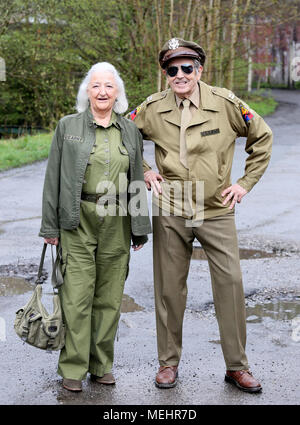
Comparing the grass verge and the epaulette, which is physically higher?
the epaulette

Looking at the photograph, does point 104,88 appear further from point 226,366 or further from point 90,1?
point 90,1

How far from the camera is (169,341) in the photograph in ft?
15.2

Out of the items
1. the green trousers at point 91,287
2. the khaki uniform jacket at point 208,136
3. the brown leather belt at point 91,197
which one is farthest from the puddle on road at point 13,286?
the khaki uniform jacket at point 208,136

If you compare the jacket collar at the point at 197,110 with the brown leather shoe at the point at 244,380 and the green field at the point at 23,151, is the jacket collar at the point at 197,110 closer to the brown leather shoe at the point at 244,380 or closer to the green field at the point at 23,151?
the brown leather shoe at the point at 244,380

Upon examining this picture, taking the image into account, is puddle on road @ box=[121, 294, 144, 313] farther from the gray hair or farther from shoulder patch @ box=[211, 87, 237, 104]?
shoulder patch @ box=[211, 87, 237, 104]

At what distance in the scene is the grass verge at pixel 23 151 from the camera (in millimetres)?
15751

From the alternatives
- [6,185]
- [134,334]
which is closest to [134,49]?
[6,185]

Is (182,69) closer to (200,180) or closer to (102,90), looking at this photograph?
(102,90)

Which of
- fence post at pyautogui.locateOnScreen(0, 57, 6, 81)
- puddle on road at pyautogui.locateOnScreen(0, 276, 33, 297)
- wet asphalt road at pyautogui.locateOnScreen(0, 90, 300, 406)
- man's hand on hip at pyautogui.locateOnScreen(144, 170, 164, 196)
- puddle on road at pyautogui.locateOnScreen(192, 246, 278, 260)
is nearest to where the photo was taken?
wet asphalt road at pyautogui.locateOnScreen(0, 90, 300, 406)

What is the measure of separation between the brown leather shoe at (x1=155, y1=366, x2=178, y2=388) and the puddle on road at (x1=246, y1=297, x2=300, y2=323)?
1.40m

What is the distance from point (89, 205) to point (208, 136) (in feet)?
2.60

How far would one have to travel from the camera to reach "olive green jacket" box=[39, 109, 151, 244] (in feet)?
14.1

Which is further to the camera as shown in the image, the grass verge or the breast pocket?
the grass verge

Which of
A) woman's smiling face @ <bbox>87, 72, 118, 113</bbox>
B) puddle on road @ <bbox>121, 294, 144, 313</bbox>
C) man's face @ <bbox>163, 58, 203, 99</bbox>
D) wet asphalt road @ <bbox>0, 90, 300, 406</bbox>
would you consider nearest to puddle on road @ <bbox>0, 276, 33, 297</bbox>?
wet asphalt road @ <bbox>0, 90, 300, 406</bbox>
